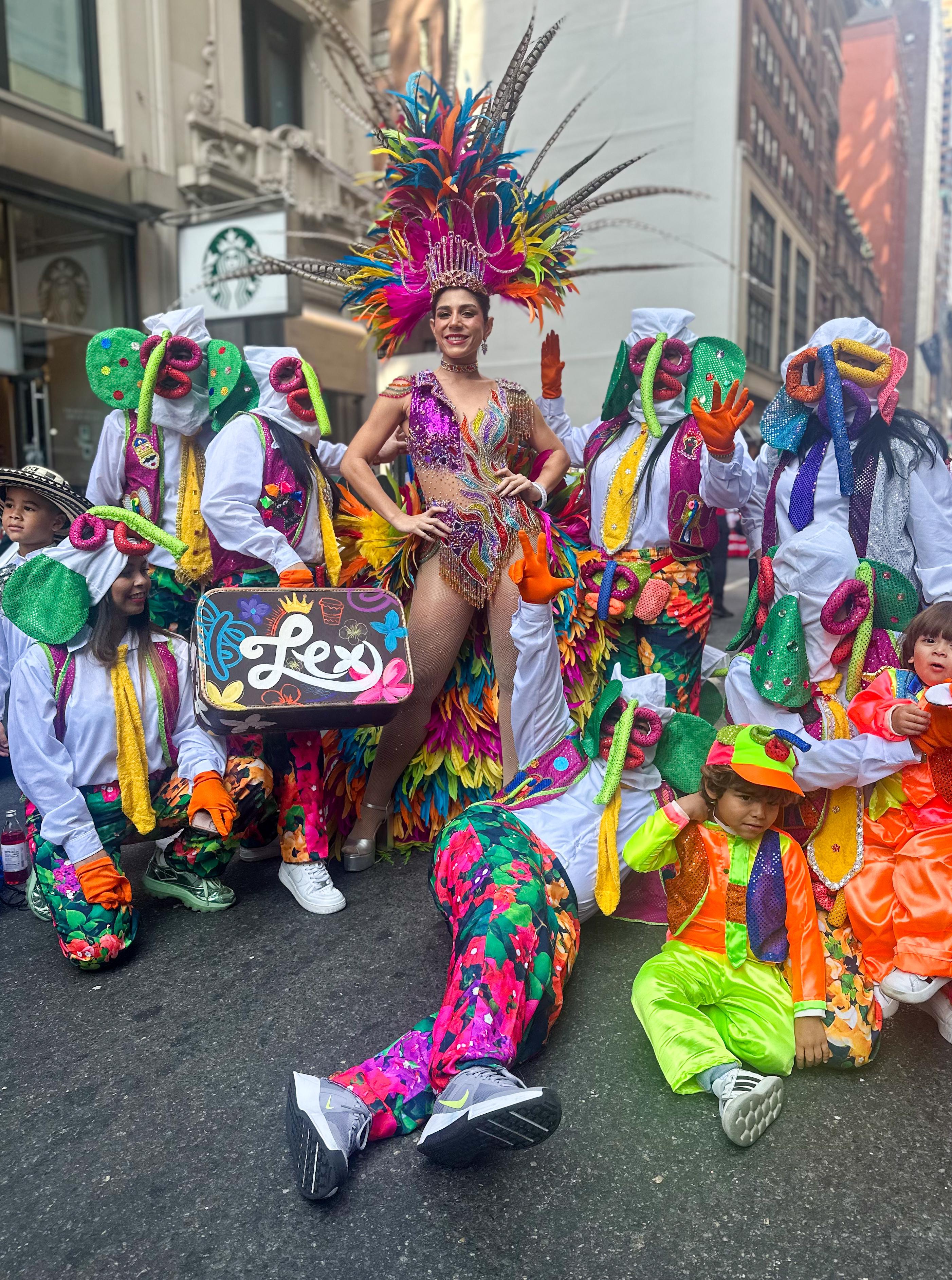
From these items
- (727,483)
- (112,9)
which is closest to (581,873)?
(727,483)

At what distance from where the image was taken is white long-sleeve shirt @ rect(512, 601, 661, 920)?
248cm

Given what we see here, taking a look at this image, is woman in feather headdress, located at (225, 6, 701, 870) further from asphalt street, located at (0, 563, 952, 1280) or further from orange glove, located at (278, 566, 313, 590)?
asphalt street, located at (0, 563, 952, 1280)

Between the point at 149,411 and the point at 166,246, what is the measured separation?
26.4 ft

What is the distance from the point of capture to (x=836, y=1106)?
2.05m

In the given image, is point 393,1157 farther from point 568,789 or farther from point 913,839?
point 913,839

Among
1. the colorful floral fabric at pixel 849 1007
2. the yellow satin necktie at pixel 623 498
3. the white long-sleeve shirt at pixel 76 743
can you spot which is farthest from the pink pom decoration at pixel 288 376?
the colorful floral fabric at pixel 849 1007

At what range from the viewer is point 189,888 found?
301 centimetres

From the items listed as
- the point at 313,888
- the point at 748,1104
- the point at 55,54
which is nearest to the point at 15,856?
the point at 313,888

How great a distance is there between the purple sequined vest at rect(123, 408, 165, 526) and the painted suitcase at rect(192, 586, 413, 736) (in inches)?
28.5

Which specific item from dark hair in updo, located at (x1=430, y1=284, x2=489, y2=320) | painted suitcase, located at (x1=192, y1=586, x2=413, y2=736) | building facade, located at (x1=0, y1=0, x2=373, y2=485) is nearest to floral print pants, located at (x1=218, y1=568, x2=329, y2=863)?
painted suitcase, located at (x1=192, y1=586, x2=413, y2=736)

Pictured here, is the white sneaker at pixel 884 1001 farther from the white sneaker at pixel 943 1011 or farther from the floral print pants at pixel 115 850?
the floral print pants at pixel 115 850

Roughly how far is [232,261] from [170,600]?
7623mm

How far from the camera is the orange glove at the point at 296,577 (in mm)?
3041

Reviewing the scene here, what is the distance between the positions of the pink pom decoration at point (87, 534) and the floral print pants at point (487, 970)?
128 centimetres
